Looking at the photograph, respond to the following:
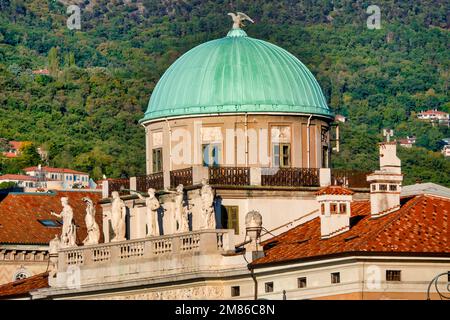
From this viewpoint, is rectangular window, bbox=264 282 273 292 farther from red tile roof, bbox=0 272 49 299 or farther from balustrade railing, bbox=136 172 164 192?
red tile roof, bbox=0 272 49 299

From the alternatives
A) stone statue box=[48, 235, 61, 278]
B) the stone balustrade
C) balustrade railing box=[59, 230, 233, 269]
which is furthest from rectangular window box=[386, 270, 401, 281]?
stone statue box=[48, 235, 61, 278]

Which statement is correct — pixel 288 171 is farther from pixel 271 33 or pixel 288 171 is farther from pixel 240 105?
pixel 271 33

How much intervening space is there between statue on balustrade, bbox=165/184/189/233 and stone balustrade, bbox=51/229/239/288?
82 cm

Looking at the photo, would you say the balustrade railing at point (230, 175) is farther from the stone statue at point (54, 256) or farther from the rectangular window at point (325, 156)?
the stone statue at point (54, 256)

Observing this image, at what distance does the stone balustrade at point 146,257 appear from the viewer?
85.4 m

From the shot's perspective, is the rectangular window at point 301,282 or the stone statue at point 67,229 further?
the stone statue at point 67,229

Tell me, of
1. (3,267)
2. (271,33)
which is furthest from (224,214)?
(271,33)

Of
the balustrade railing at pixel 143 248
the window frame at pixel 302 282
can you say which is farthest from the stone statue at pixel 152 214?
the window frame at pixel 302 282

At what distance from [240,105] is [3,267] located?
24530mm

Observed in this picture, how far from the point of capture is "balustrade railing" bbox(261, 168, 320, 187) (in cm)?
9250

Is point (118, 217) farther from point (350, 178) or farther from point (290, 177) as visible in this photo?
point (350, 178)

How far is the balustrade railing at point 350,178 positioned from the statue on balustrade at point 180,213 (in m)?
7.77

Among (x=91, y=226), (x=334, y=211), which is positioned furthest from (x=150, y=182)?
(x=334, y=211)

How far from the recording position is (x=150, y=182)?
9506 centimetres
